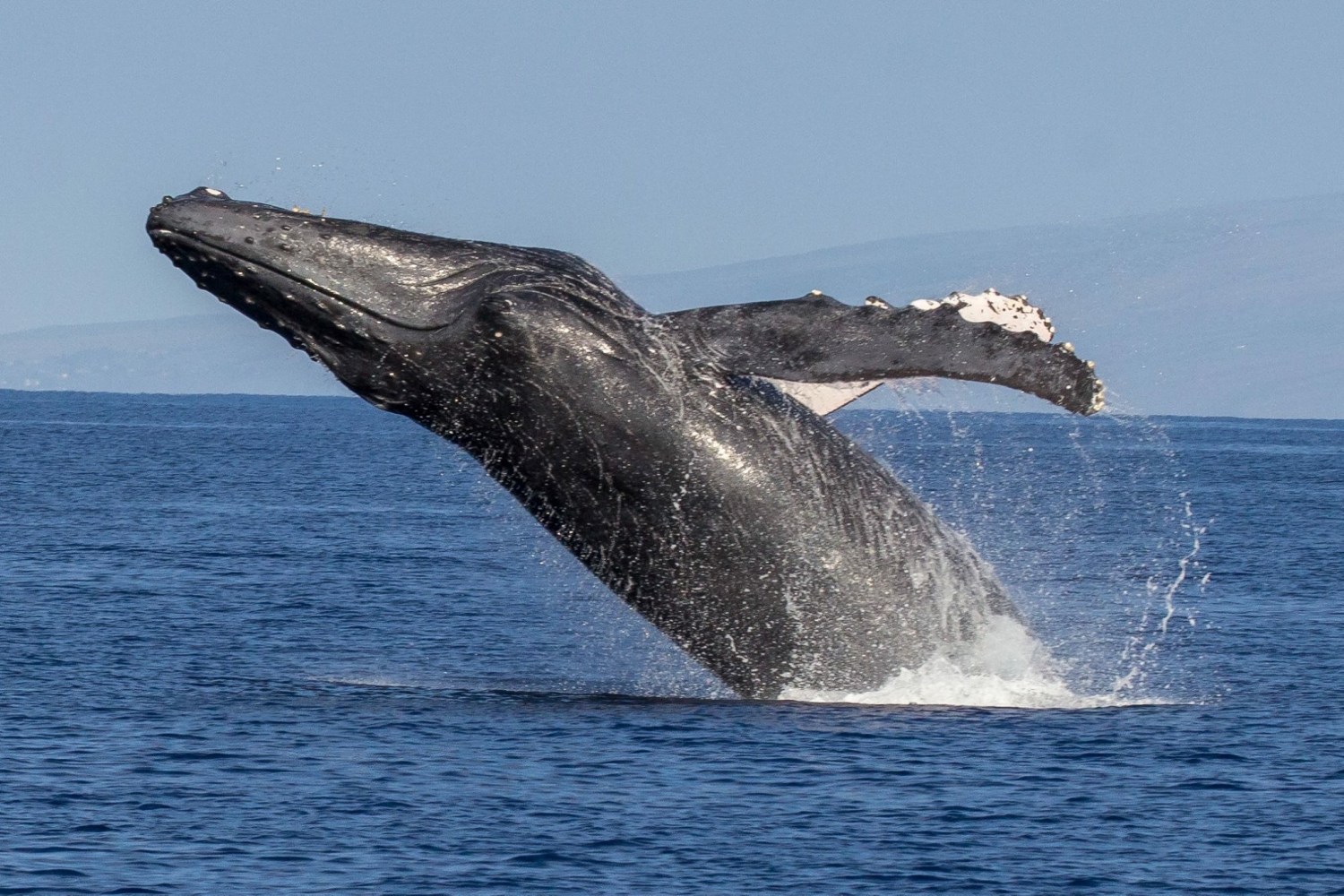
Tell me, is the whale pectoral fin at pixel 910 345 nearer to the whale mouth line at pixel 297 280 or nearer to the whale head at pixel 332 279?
the whale head at pixel 332 279

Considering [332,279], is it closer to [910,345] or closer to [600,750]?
[600,750]

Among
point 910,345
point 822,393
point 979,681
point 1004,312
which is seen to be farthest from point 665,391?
point 979,681

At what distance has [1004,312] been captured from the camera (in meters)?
14.8

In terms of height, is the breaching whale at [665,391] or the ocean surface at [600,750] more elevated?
the breaching whale at [665,391]

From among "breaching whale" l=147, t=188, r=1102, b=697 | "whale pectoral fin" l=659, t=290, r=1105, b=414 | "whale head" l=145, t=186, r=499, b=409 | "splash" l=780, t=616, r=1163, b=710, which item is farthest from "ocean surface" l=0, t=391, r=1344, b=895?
"whale pectoral fin" l=659, t=290, r=1105, b=414

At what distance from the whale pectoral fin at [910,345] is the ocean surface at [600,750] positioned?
279 cm

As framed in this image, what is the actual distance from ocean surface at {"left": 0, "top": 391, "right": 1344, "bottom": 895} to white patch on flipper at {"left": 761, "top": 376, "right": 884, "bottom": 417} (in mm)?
2252

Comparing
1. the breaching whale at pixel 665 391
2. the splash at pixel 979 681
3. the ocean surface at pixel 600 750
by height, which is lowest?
the ocean surface at pixel 600 750

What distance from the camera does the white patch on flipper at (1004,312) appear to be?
14734 mm

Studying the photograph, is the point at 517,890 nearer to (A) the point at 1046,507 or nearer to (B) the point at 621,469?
(B) the point at 621,469

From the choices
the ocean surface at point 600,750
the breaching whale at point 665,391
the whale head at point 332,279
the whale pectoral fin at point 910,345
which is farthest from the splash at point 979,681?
the whale head at point 332,279

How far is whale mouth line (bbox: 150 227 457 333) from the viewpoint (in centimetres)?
1503

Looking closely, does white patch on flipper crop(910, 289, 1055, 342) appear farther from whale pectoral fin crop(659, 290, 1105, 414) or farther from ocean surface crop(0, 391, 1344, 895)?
ocean surface crop(0, 391, 1344, 895)

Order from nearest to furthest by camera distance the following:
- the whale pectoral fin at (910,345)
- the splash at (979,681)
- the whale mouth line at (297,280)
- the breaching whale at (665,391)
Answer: the whale pectoral fin at (910,345) < the breaching whale at (665,391) < the whale mouth line at (297,280) < the splash at (979,681)
